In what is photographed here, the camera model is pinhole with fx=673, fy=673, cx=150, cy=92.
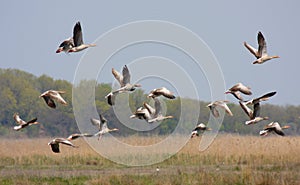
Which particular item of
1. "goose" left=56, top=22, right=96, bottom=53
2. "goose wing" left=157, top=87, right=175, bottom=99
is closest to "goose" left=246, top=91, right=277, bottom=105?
"goose wing" left=157, top=87, right=175, bottom=99

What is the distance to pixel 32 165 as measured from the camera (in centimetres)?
2317

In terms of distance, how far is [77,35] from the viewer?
15.2 m

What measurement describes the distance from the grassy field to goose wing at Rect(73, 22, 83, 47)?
148 inches

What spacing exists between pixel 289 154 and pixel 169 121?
31178 millimetres

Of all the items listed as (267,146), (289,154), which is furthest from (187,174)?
(267,146)

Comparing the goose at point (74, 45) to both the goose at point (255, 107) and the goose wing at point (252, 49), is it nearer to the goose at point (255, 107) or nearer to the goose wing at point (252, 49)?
the goose wing at point (252, 49)

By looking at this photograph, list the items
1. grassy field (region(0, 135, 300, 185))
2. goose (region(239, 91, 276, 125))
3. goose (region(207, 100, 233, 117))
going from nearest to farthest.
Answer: goose (region(239, 91, 276, 125)) < goose (region(207, 100, 233, 117)) < grassy field (region(0, 135, 300, 185))

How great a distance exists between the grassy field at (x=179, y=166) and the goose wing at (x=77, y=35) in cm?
375

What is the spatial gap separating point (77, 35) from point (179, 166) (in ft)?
28.0

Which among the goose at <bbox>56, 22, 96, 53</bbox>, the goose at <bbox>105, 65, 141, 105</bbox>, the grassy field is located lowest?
the grassy field

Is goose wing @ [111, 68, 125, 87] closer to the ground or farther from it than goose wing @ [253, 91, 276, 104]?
farther from it

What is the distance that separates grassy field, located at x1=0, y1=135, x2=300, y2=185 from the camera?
57.4 feet

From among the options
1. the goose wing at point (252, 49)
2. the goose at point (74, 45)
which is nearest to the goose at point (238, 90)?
the goose wing at point (252, 49)

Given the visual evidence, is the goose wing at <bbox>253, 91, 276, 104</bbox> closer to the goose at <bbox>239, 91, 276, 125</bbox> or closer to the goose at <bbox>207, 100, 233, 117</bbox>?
the goose at <bbox>239, 91, 276, 125</bbox>
